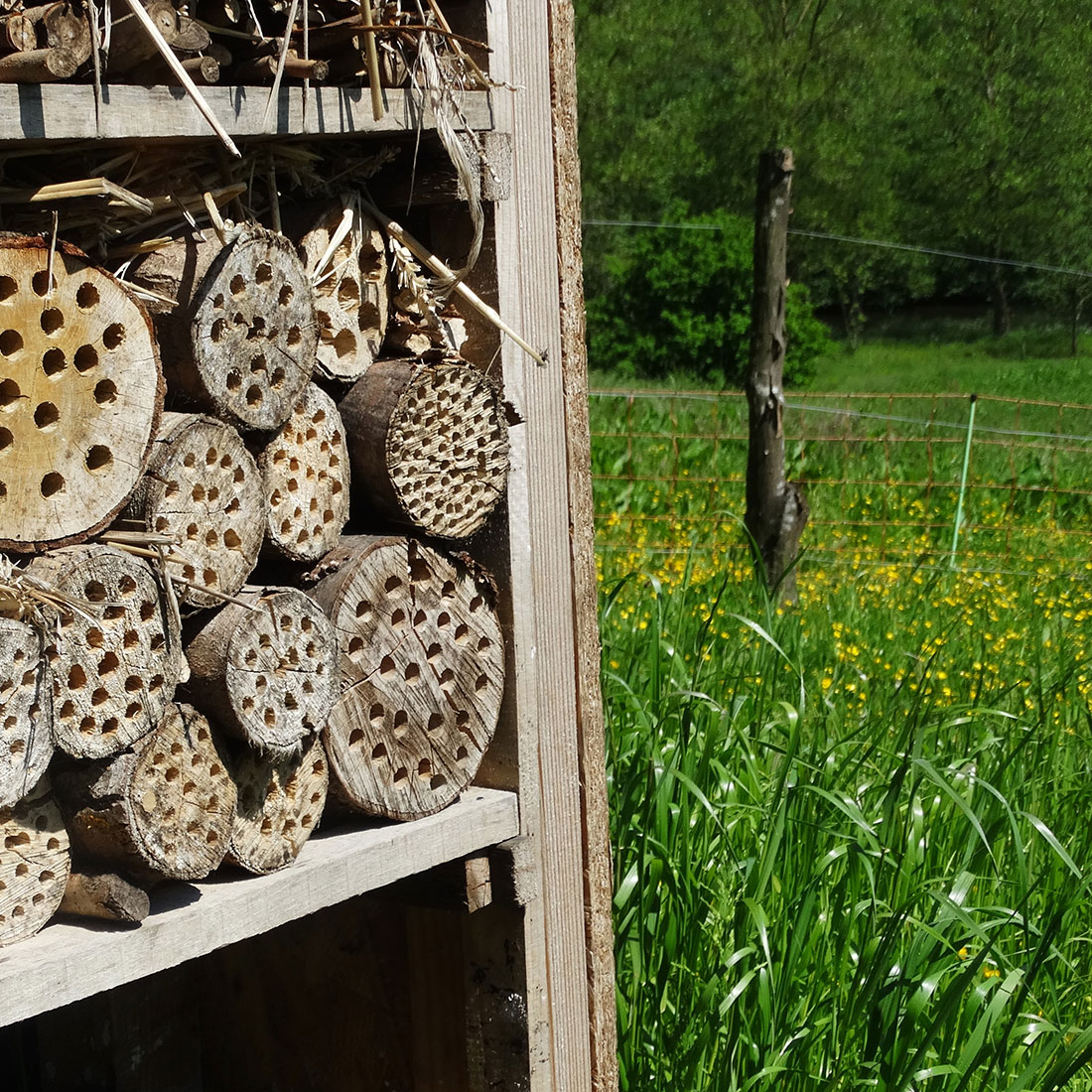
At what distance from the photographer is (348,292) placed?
62.8 inches

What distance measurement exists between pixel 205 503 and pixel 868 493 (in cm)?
893

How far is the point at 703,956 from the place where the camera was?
2.31 m

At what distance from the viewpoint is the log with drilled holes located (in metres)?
1.22

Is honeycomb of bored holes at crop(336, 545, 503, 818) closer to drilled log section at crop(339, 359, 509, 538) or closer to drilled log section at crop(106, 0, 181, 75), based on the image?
drilled log section at crop(339, 359, 509, 538)

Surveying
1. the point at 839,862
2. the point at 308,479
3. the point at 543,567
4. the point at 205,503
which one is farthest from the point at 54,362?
the point at 839,862

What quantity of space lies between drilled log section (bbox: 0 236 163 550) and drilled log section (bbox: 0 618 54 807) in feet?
0.28

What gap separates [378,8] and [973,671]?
342 centimetres

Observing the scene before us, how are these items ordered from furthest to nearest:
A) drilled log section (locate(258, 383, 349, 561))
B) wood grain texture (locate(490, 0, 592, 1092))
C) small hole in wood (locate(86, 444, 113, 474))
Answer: wood grain texture (locate(490, 0, 592, 1092)), drilled log section (locate(258, 383, 349, 561)), small hole in wood (locate(86, 444, 113, 474))

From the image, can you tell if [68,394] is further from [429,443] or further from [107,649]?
[429,443]

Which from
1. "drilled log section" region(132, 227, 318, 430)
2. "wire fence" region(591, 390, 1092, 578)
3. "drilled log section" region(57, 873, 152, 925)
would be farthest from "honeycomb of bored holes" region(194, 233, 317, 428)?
"wire fence" region(591, 390, 1092, 578)

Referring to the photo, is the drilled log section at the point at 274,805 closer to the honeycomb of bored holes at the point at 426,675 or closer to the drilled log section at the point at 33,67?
the honeycomb of bored holes at the point at 426,675

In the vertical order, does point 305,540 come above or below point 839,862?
above

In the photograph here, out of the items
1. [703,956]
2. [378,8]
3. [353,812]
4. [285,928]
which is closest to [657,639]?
[703,956]

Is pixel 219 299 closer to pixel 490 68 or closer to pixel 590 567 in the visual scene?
pixel 490 68
